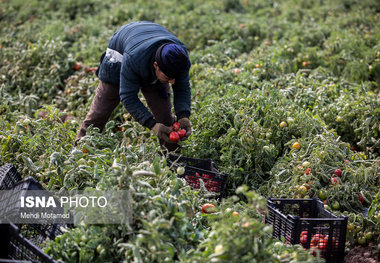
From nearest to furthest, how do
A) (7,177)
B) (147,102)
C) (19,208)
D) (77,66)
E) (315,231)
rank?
1. (19,208)
2. (315,231)
3. (7,177)
4. (147,102)
5. (77,66)

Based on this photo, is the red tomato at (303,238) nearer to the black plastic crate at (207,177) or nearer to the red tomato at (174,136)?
the black plastic crate at (207,177)

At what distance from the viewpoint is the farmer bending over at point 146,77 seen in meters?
3.24

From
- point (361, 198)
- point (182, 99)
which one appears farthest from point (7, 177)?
point (361, 198)

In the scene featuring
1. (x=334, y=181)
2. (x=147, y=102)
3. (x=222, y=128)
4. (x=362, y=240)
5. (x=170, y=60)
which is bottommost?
(x=362, y=240)

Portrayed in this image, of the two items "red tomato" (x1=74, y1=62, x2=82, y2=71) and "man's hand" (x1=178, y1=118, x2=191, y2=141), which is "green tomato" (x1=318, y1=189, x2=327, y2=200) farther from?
"red tomato" (x1=74, y1=62, x2=82, y2=71)

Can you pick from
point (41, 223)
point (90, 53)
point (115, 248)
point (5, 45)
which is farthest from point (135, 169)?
point (5, 45)

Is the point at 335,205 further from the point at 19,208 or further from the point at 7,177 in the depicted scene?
the point at 7,177

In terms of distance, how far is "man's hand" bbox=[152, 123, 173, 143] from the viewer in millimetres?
3477

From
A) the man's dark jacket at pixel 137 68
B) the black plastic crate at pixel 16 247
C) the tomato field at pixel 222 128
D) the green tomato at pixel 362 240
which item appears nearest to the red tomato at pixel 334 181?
the tomato field at pixel 222 128

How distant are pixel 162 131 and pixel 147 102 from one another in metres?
0.51

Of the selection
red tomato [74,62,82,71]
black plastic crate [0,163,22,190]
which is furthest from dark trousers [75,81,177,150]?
red tomato [74,62,82,71]

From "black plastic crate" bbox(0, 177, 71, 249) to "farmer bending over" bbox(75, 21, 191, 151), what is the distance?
1.08 metres

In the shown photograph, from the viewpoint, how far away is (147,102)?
3887 mm

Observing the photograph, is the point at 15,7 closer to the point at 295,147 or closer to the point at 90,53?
the point at 90,53
